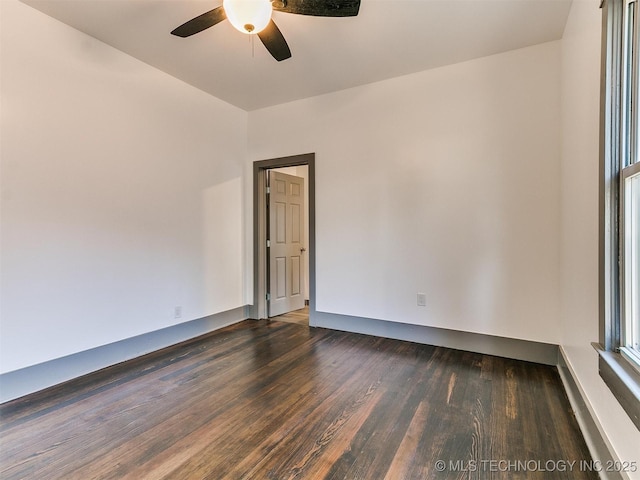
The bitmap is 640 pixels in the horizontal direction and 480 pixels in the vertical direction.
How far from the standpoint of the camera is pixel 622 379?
46.8 inches

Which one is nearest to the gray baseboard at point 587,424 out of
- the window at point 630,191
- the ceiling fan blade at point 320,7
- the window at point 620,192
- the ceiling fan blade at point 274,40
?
the window at point 620,192

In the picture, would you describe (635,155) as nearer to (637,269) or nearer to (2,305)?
(637,269)

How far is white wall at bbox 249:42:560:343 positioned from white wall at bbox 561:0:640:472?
23 centimetres

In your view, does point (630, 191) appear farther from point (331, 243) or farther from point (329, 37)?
point (331, 243)

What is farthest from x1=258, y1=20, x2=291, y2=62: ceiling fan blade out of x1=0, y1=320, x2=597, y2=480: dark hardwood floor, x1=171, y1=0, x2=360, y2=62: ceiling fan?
x1=0, y1=320, x2=597, y2=480: dark hardwood floor

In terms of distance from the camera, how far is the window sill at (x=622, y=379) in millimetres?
1079

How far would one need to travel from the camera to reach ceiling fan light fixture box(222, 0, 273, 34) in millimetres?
1730

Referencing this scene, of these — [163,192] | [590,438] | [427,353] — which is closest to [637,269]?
[590,438]

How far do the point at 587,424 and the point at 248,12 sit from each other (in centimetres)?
302

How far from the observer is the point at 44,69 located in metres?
2.37

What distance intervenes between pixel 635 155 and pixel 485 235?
164 cm

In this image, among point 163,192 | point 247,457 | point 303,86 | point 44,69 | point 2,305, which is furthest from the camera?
point 303,86

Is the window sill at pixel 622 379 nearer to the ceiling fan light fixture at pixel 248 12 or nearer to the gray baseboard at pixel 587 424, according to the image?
the gray baseboard at pixel 587 424

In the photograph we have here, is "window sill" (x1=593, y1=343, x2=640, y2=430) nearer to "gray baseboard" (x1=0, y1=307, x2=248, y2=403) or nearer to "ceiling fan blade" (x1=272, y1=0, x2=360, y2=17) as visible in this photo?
"ceiling fan blade" (x1=272, y1=0, x2=360, y2=17)
